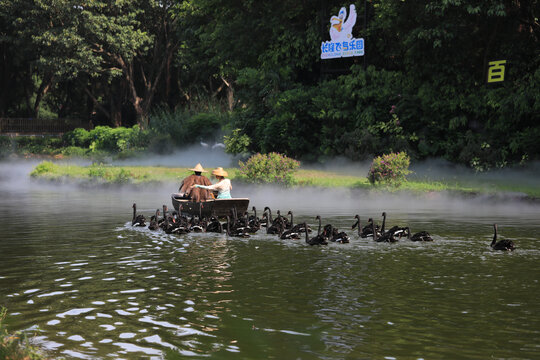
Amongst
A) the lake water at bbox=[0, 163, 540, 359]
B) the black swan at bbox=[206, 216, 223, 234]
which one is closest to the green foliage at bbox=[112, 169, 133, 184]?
the lake water at bbox=[0, 163, 540, 359]

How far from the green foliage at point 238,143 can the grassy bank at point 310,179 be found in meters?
2.29

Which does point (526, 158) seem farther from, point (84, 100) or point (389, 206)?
point (84, 100)

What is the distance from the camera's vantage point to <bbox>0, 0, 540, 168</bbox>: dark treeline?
32625mm

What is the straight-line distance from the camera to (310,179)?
98.3ft

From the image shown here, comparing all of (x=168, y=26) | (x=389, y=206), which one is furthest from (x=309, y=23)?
(x=168, y=26)

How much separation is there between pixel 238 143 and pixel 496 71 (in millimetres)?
13688

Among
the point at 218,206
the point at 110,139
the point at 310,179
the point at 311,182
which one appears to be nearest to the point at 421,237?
the point at 218,206

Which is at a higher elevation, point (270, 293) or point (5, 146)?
point (5, 146)

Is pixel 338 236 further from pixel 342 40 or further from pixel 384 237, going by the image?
pixel 342 40

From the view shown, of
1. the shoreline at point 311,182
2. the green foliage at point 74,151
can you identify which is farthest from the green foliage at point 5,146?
the shoreline at point 311,182

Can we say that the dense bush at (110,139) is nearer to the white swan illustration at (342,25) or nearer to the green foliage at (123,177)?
the green foliage at (123,177)

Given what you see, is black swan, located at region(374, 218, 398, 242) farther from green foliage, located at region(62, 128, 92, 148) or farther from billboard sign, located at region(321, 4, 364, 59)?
green foliage, located at region(62, 128, 92, 148)

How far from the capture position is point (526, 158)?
31922 mm

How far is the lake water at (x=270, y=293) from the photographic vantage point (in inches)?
330
